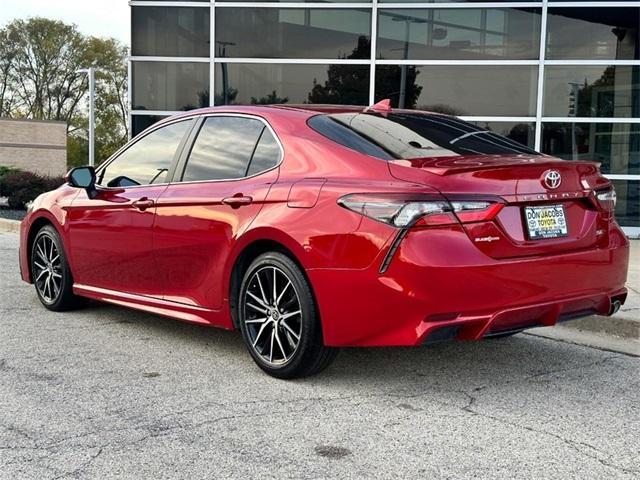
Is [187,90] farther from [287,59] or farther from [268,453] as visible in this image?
[268,453]

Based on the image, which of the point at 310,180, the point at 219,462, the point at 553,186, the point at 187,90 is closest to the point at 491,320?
the point at 553,186

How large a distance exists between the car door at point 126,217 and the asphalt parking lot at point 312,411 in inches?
18.5

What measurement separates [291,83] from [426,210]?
1104 cm

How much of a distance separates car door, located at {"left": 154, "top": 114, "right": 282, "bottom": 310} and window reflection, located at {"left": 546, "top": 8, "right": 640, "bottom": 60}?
10.1 m

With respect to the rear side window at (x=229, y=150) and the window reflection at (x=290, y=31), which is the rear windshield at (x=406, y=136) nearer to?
the rear side window at (x=229, y=150)

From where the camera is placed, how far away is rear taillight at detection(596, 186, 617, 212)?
14.1 ft

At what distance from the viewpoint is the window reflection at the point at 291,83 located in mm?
14148

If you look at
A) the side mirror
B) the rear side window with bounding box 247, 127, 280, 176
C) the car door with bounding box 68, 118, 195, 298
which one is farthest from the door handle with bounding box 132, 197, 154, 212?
the rear side window with bounding box 247, 127, 280, 176

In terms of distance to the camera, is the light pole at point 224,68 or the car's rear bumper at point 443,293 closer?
the car's rear bumper at point 443,293

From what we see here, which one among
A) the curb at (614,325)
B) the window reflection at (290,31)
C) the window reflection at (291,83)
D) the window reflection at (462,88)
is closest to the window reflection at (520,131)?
the window reflection at (462,88)

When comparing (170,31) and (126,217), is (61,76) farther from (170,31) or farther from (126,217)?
(126,217)

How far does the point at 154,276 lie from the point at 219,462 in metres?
2.19

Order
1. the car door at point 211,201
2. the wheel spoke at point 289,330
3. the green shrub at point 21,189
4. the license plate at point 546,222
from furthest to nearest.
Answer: the green shrub at point 21,189 < the car door at point 211,201 < the wheel spoke at point 289,330 < the license plate at point 546,222

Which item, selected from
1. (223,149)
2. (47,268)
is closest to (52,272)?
(47,268)
